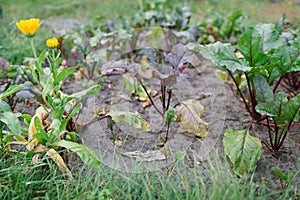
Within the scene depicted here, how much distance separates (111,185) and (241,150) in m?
0.65

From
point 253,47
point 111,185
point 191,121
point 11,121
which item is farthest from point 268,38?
point 11,121

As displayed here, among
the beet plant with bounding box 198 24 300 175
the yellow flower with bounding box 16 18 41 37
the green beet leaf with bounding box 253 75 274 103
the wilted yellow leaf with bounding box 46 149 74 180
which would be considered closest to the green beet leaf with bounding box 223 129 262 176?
the beet plant with bounding box 198 24 300 175

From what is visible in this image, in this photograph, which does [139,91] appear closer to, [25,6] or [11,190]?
[11,190]

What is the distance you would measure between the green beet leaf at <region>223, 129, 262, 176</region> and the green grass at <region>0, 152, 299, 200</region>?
10 centimetres

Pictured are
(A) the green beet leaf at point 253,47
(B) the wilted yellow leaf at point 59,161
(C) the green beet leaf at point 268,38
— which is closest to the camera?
(B) the wilted yellow leaf at point 59,161

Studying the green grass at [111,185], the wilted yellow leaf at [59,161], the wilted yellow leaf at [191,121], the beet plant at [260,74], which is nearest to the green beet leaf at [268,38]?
the beet plant at [260,74]

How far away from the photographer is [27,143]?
1827 millimetres

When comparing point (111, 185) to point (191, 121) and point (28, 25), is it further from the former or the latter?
point (28, 25)

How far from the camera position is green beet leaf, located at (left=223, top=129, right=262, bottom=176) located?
1781mm

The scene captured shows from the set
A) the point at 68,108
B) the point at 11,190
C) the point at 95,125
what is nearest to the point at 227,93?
the point at 95,125

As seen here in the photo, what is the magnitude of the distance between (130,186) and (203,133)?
2.02ft

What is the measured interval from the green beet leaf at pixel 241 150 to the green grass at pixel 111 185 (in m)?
0.10

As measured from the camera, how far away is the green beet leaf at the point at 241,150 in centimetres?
178

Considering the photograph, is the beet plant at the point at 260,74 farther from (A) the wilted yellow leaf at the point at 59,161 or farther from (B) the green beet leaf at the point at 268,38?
(A) the wilted yellow leaf at the point at 59,161
